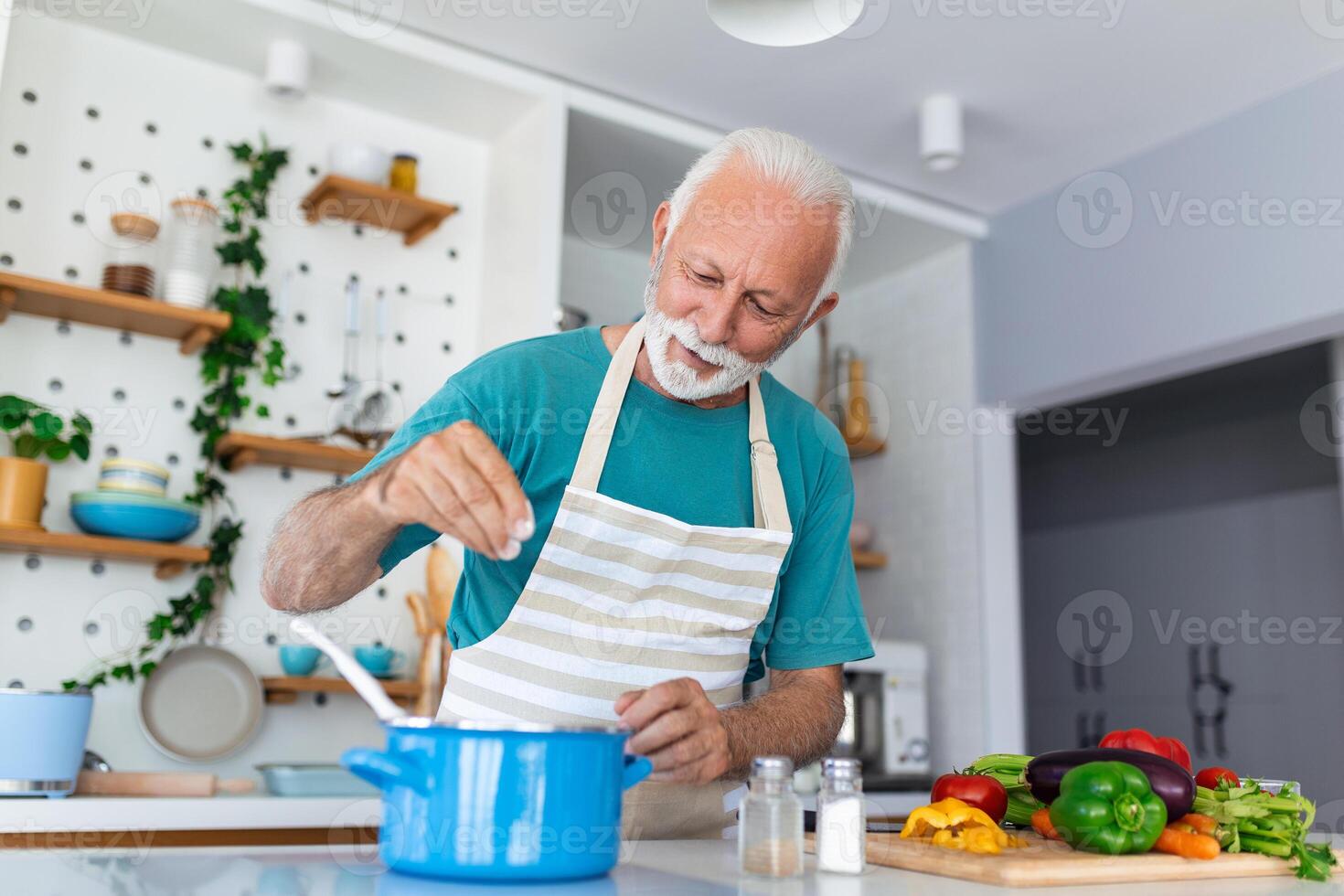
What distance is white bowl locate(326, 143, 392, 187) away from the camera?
2898 millimetres

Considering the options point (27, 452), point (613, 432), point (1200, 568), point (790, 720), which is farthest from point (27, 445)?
point (1200, 568)

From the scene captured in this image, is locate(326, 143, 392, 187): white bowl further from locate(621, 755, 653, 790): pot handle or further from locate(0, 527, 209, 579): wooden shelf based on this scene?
locate(621, 755, 653, 790): pot handle

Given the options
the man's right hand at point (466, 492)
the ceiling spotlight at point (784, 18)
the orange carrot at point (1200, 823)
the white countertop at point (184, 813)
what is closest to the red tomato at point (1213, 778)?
the orange carrot at point (1200, 823)

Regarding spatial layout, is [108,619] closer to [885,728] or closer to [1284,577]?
[885,728]

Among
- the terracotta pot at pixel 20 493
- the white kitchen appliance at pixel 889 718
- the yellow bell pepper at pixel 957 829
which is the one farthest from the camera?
the white kitchen appliance at pixel 889 718

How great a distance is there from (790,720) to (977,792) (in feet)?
0.77

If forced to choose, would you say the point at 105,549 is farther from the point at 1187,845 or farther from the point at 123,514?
the point at 1187,845

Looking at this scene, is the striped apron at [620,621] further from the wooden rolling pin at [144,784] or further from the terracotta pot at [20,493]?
the terracotta pot at [20,493]

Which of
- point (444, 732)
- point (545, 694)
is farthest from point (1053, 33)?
point (444, 732)

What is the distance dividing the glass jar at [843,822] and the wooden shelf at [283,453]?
1.84 metres

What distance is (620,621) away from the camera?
141 cm

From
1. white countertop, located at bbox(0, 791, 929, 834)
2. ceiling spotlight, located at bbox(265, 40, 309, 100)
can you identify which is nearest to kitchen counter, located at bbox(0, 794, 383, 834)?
white countertop, located at bbox(0, 791, 929, 834)

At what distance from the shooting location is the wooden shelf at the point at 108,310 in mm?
2424

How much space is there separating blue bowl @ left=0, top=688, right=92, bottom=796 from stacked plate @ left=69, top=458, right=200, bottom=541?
0.47 meters
